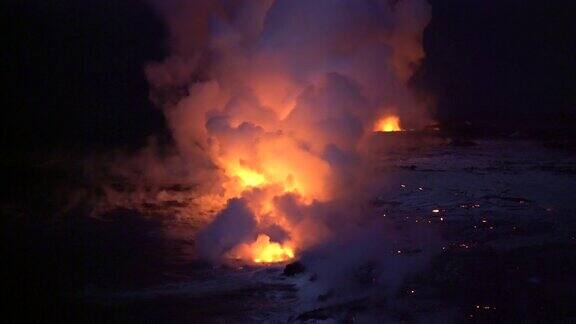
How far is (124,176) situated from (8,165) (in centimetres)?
650

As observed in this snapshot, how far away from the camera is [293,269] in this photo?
11.2m

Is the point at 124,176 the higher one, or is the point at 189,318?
the point at 124,176

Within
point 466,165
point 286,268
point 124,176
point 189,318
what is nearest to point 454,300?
point 286,268

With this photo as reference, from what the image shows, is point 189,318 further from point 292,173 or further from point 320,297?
point 292,173

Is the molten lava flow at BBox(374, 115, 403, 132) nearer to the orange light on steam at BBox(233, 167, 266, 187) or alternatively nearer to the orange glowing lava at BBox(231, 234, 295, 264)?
the orange light on steam at BBox(233, 167, 266, 187)

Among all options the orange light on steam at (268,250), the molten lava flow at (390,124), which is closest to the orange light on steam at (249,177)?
the orange light on steam at (268,250)

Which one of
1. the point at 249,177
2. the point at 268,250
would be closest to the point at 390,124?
the point at 249,177

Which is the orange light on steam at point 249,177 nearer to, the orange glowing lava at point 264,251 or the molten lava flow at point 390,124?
the orange glowing lava at point 264,251

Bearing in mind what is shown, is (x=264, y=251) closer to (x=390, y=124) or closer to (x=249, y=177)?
(x=249, y=177)

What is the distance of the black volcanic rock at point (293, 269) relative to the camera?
11164 millimetres

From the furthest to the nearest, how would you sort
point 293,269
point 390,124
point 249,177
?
point 390,124, point 249,177, point 293,269

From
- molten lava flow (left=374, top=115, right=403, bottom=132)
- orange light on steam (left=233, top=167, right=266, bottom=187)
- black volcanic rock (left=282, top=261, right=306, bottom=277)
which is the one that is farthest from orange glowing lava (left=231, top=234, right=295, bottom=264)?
molten lava flow (left=374, top=115, right=403, bottom=132)

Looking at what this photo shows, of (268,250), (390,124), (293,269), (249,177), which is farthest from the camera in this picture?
(390,124)

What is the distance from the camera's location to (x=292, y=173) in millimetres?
14094
